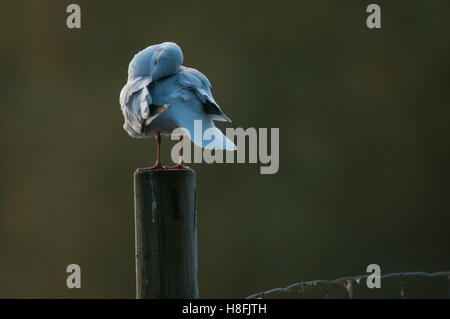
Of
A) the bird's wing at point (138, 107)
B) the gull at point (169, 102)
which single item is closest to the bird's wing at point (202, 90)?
the gull at point (169, 102)

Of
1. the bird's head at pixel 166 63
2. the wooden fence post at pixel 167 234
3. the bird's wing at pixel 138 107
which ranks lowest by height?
the wooden fence post at pixel 167 234

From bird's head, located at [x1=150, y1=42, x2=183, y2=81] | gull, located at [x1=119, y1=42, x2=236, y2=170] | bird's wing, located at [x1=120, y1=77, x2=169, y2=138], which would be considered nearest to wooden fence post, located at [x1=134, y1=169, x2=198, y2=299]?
gull, located at [x1=119, y1=42, x2=236, y2=170]

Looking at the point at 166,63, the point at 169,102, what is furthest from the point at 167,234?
the point at 166,63

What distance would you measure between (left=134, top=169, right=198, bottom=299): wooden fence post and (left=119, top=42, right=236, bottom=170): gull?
19cm

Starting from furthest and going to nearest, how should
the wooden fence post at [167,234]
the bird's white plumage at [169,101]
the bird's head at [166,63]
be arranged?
the bird's head at [166,63], the bird's white plumage at [169,101], the wooden fence post at [167,234]

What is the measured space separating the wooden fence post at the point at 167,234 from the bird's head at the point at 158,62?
1.62 ft

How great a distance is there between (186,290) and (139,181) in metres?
0.33

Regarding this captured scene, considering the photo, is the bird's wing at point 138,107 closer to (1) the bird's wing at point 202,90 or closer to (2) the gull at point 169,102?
(2) the gull at point 169,102

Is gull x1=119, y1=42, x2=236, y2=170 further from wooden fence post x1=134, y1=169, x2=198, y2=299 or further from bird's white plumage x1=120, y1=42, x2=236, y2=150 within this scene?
wooden fence post x1=134, y1=169, x2=198, y2=299

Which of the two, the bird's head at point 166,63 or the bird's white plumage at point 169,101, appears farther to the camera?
the bird's head at point 166,63

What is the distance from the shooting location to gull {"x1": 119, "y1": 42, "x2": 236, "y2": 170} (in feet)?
6.35

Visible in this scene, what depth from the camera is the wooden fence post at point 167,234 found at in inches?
67.2

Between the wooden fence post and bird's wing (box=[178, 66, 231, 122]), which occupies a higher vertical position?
bird's wing (box=[178, 66, 231, 122])
